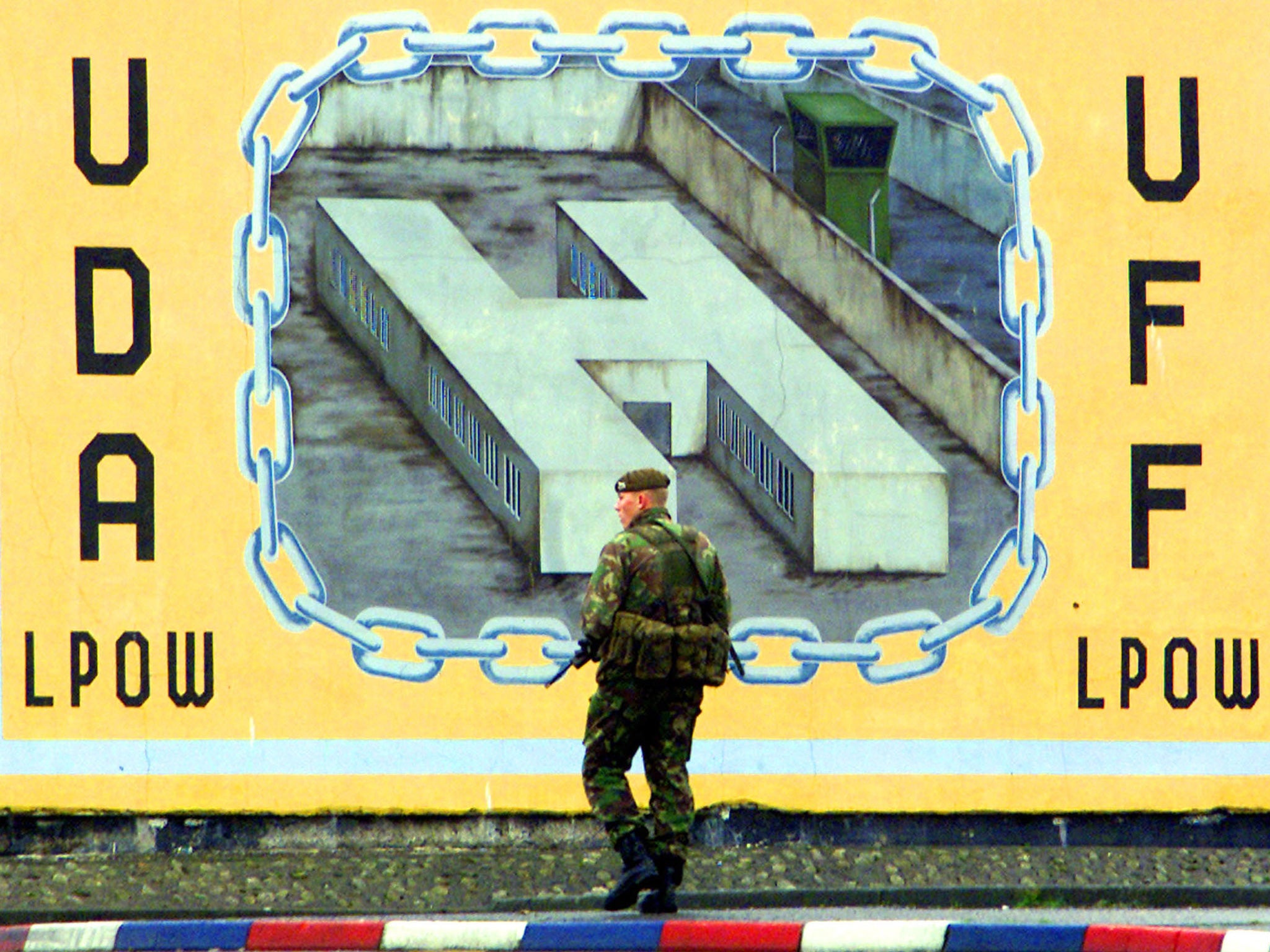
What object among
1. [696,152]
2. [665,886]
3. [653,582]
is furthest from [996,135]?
[665,886]

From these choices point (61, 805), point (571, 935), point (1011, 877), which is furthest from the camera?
point (61, 805)

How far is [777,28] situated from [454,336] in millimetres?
2171

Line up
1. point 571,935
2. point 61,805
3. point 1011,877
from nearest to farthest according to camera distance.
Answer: point 571,935, point 1011,877, point 61,805

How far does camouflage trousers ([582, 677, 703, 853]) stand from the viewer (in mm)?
7820

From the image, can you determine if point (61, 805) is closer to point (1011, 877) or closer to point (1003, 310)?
point (1011, 877)

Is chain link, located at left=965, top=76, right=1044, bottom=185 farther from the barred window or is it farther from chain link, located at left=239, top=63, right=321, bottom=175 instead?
chain link, located at left=239, top=63, right=321, bottom=175

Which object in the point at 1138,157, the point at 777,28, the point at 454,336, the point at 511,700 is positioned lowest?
the point at 511,700

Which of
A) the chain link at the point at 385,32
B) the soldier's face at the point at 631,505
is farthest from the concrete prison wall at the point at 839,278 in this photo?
the soldier's face at the point at 631,505

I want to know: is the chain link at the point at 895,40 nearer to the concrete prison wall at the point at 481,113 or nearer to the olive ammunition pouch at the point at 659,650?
the concrete prison wall at the point at 481,113

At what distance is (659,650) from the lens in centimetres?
777

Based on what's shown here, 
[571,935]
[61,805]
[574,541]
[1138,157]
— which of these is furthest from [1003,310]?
[61,805]

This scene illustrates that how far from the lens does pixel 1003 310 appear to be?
978 centimetres

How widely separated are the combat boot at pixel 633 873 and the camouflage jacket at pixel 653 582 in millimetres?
772

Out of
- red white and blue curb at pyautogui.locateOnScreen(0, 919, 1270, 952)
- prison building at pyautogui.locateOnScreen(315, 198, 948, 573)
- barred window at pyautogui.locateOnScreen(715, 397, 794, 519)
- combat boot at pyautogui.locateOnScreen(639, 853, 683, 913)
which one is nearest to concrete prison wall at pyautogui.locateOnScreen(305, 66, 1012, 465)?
prison building at pyautogui.locateOnScreen(315, 198, 948, 573)
